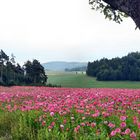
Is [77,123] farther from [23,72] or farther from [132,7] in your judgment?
[23,72]

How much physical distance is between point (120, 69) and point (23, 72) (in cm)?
2917

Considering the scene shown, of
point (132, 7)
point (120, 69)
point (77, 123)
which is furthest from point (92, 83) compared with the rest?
point (77, 123)

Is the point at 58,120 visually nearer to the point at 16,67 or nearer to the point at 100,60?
the point at 16,67

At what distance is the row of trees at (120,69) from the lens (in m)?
95.8

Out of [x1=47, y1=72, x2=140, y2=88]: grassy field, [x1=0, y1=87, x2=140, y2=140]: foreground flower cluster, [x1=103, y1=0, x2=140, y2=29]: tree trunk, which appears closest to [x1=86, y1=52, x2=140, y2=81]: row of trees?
[x1=47, y1=72, x2=140, y2=88]: grassy field

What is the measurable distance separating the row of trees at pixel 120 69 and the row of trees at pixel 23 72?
26254mm

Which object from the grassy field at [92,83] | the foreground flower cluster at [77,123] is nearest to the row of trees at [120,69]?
the grassy field at [92,83]

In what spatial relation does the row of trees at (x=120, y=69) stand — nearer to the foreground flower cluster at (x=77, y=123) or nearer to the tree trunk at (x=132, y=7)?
the tree trunk at (x=132, y=7)

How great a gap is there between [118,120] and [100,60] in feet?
318

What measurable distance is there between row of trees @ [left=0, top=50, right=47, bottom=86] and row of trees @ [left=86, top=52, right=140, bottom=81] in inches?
1034

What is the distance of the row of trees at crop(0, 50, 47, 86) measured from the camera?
228ft

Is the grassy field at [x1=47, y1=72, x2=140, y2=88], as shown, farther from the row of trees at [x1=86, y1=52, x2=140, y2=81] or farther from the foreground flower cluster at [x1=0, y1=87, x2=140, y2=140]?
the foreground flower cluster at [x1=0, y1=87, x2=140, y2=140]

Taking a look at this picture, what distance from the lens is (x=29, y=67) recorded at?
241 feet

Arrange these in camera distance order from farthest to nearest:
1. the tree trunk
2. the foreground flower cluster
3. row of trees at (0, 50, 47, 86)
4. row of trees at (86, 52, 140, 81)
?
row of trees at (86, 52, 140, 81), row of trees at (0, 50, 47, 86), the tree trunk, the foreground flower cluster
